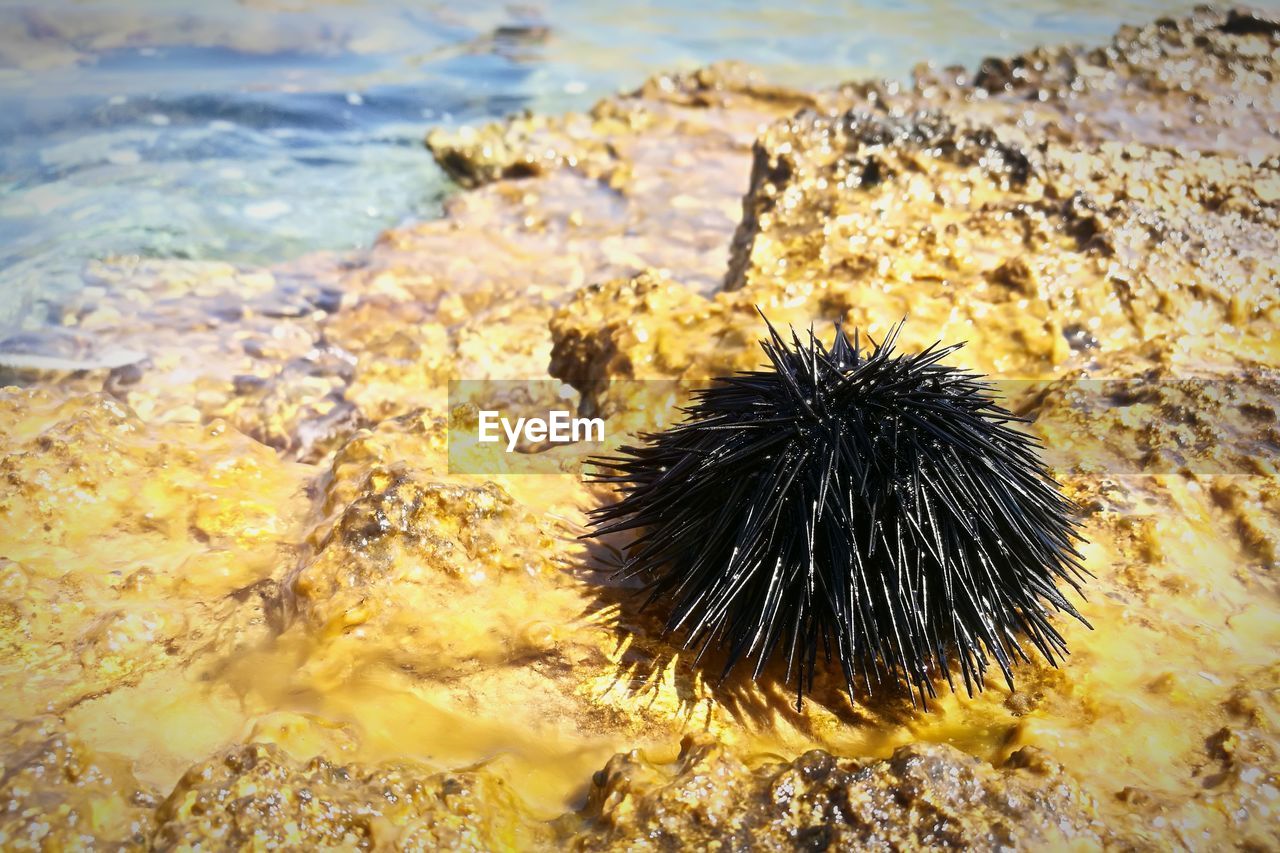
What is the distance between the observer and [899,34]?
498 inches

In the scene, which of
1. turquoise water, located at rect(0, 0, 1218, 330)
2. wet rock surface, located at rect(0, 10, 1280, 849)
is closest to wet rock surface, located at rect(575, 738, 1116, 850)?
wet rock surface, located at rect(0, 10, 1280, 849)

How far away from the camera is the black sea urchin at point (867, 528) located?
239 cm

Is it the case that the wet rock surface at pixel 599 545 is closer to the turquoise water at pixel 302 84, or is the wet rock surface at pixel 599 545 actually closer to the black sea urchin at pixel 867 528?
Answer: the black sea urchin at pixel 867 528

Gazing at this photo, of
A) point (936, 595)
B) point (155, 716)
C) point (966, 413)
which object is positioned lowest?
point (155, 716)

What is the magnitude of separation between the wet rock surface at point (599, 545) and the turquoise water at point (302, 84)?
1112 millimetres

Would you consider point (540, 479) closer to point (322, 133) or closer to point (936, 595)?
point (936, 595)

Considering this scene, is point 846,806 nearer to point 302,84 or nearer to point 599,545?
point 599,545

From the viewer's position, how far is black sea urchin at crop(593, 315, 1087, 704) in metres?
2.39

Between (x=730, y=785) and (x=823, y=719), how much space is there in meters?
0.56

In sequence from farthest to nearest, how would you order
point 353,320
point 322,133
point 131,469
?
point 322,133
point 353,320
point 131,469

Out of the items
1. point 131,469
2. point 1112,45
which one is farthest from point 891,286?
point 1112,45

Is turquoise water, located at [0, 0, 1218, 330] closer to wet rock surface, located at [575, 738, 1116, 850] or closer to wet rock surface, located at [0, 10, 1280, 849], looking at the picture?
wet rock surface, located at [0, 10, 1280, 849]

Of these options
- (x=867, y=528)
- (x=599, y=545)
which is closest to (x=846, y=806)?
(x=867, y=528)

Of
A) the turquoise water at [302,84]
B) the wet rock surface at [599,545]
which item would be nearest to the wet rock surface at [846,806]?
the wet rock surface at [599,545]
